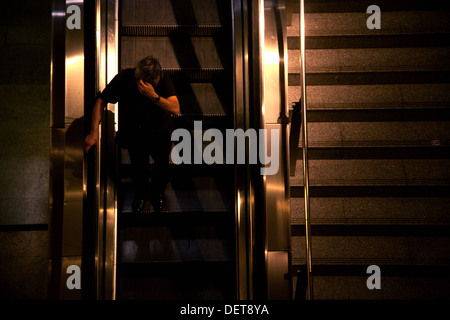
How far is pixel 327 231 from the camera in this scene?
11.8 feet

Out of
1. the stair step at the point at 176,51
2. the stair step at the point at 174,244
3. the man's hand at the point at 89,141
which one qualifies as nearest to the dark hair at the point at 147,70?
the man's hand at the point at 89,141

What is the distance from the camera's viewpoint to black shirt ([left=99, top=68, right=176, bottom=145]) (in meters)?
3.15

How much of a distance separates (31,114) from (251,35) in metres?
2.38

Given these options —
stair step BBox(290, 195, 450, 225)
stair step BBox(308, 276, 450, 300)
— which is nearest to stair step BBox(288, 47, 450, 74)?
stair step BBox(290, 195, 450, 225)

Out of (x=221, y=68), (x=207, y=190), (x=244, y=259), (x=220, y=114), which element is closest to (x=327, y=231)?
(x=244, y=259)

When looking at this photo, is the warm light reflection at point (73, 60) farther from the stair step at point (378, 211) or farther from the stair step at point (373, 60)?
the stair step at point (378, 211)

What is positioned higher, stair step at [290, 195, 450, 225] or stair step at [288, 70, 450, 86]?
stair step at [288, 70, 450, 86]

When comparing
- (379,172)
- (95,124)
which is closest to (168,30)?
(95,124)

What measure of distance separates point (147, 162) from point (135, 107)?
47cm

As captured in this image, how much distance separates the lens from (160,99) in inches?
121

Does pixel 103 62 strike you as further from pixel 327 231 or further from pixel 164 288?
pixel 327 231

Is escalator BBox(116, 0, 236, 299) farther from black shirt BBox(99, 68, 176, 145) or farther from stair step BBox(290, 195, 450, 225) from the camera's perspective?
stair step BBox(290, 195, 450, 225)

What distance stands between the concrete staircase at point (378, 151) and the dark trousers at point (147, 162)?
1.21 metres

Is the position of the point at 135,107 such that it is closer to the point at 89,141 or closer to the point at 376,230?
the point at 89,141
